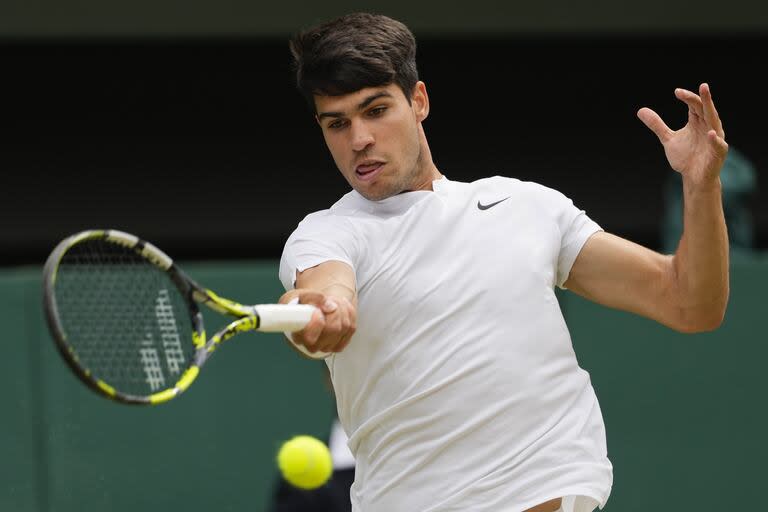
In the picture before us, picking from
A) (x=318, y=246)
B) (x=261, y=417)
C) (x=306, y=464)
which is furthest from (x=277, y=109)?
(x=318, y=246)

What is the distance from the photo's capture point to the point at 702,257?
323 cm

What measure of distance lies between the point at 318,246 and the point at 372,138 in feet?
1.05

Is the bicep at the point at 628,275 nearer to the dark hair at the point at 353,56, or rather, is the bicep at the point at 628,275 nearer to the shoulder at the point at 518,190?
the shoulder at the point at 518,190

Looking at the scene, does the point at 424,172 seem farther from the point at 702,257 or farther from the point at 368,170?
the point at 702,257

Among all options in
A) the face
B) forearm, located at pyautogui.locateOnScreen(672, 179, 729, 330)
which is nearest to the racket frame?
the face

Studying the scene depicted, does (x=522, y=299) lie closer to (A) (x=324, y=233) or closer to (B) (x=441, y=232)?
(B) (x=441, y=232)

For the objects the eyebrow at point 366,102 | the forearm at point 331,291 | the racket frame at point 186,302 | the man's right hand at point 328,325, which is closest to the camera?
the racket frame at point 186,302

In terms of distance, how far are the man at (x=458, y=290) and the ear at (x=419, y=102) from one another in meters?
0.07

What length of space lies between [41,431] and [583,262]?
317 cm

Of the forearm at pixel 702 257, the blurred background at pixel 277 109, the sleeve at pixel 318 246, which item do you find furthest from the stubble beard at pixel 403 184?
the blurred background at pixel 277 109

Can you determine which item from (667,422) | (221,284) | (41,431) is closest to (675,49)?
(667,422)

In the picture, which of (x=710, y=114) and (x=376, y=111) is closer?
(x=710, y=114)

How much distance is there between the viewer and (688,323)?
335 cm

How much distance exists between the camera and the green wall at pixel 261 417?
19.0 feet
